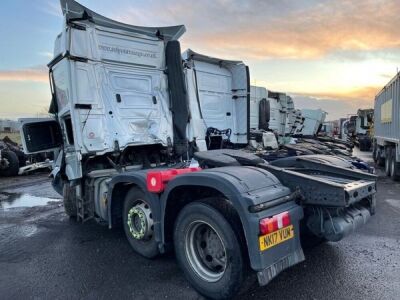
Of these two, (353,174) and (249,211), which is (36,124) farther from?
(353,174)

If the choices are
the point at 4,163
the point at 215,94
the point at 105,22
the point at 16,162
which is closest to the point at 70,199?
the point at 105,22

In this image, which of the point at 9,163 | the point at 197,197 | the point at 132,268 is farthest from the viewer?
the point at 9,163

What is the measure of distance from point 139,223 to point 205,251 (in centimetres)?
114

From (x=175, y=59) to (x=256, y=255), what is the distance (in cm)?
419

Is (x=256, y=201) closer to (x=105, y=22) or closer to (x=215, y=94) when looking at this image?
(x=105, y=22)

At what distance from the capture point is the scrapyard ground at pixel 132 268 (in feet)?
11.4

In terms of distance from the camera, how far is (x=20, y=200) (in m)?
8.73

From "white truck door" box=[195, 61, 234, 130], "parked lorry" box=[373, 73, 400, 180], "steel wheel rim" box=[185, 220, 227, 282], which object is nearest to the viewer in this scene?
"steel wheel rim" box=[185, 220, 227, 282]

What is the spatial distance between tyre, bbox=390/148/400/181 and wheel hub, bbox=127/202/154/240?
956 centimetres

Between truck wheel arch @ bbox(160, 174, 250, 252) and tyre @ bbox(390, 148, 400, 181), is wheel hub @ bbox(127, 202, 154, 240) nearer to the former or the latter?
truck wheel arch @ bbox(160, 174, 250, 252)

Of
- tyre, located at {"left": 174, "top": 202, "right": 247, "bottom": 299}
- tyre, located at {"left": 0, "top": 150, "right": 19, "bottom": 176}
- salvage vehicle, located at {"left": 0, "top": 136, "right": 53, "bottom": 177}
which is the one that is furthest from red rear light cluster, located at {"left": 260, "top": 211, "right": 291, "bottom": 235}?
tyre, located at {"left": 0, "top": 150, "right": 19, "bottom": 176}

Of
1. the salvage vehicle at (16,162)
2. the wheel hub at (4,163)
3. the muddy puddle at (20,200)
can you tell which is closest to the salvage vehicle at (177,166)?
the muddy puddle at (20,200)

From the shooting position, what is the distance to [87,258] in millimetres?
4473

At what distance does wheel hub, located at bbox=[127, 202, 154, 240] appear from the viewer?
4156mm
